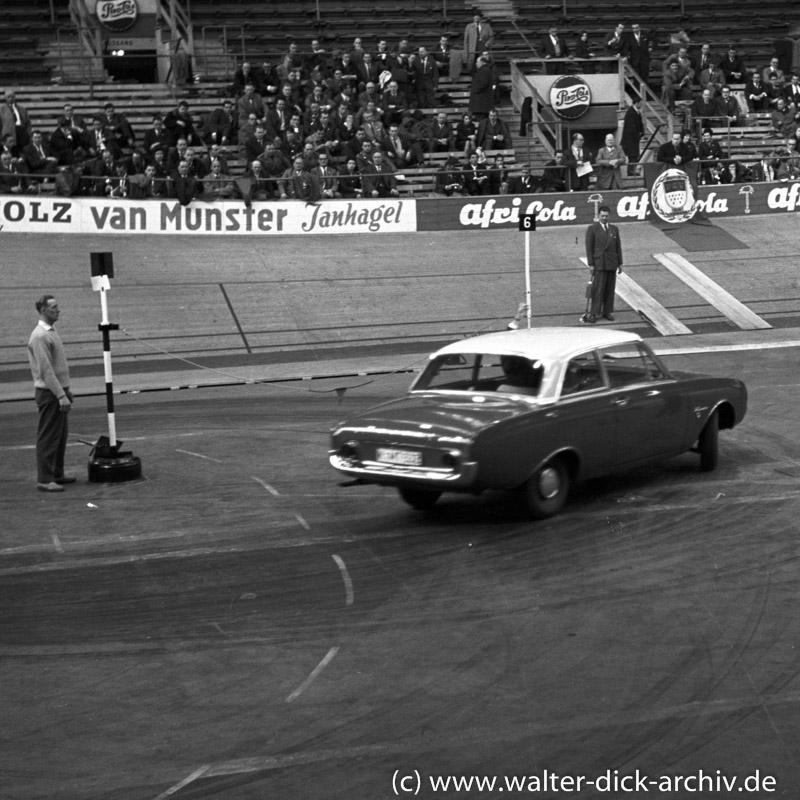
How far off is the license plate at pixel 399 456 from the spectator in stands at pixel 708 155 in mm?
21249

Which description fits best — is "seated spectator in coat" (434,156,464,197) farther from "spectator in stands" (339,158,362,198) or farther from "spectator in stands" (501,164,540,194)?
"spectator in stands" (339,158,362,198)

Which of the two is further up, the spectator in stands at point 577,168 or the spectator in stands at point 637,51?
the spectator in stands at point 637,51

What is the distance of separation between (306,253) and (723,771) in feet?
68.4

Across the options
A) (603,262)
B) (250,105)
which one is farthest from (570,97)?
(603,262)

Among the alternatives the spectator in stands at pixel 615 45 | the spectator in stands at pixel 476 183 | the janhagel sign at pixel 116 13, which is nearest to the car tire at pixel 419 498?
the spectator in stands at pixel 476 183

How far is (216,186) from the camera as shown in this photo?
28.1 metres

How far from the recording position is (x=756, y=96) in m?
35.7

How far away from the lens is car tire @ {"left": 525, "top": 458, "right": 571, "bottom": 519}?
10961 millimetres

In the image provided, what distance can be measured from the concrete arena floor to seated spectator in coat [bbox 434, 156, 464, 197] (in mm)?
16169

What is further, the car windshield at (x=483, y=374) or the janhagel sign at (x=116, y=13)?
the janhagel sign at (x=116, y=13)

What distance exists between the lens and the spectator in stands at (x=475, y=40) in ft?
115

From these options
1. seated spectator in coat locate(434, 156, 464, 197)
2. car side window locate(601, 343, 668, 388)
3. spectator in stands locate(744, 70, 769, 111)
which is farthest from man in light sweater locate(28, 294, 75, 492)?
spectator in stands locate(744, 70, 769, 111)

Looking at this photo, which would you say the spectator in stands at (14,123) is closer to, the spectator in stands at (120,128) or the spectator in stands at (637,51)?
the spectator in stands at (120,128)

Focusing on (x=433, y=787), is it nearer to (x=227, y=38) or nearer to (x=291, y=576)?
(x=291, y=576)
